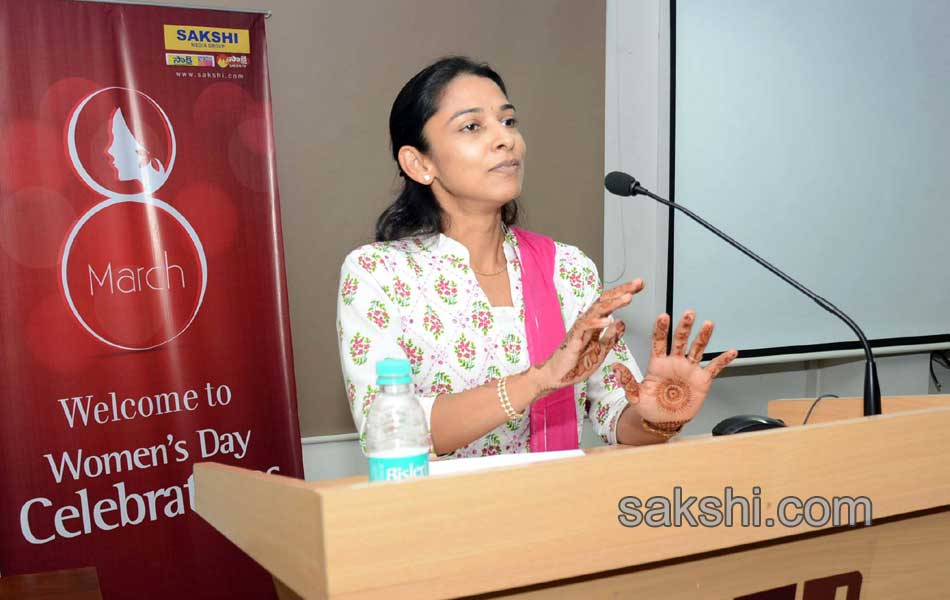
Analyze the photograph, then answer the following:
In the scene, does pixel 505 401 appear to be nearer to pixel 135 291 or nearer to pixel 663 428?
pixel 663 428

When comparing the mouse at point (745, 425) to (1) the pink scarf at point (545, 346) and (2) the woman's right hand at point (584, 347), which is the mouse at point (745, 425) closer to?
(2) the woman's right hand at point (584, 347)

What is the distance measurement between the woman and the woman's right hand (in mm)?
200

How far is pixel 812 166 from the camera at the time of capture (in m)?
3.40

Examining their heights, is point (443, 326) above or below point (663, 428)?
above

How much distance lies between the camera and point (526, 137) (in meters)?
3.42

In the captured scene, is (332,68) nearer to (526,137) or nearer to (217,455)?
(526,137)

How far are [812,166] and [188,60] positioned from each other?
2433 millimetres

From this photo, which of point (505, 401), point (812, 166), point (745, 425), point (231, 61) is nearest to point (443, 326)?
point (505, 401)

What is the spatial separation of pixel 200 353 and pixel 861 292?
2.70 m

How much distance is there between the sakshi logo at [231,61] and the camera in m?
2.71

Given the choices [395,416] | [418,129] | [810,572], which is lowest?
[810,572]

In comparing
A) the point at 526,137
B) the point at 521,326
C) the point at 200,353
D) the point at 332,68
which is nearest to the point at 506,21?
the point at 526,137

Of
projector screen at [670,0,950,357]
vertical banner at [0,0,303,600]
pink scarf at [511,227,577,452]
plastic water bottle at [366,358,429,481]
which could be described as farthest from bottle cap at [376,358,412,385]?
projector screen at [670,0,950,357]

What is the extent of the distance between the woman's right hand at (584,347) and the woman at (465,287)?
200 mm
